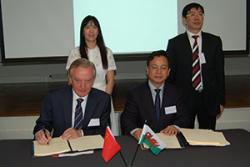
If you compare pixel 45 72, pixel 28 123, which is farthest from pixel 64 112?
pixel 45 72

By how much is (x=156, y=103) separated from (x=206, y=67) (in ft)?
2.84

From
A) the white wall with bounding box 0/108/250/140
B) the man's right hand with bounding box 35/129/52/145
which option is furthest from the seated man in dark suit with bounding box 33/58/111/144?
the white wall with bounding box 0/108/250/140

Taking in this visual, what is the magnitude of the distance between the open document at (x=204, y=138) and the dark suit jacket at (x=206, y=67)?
3.37 ft

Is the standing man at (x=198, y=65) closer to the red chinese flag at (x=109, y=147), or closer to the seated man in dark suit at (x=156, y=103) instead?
the seated man in dark suit at (x=156, y=103)

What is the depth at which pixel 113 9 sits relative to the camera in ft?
19.1

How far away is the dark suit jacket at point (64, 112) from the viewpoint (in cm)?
242

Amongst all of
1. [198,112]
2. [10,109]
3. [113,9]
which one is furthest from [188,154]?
[113,9]

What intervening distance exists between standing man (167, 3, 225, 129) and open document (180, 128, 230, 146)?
0.98 metres

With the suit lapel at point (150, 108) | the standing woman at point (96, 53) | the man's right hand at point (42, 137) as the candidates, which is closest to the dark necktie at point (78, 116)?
the man's right hand at point (42, 137)

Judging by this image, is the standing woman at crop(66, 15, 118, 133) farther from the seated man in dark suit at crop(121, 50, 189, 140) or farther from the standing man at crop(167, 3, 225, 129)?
the seated man in dark suit at crop(121, 50, 189, 140)

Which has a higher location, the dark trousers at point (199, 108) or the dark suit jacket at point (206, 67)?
the dark suit jacket at point (206, 67)

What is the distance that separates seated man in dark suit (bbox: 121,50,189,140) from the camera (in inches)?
99.9

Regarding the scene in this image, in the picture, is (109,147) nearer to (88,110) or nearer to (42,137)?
(42,137)

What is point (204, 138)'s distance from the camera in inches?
84.0
